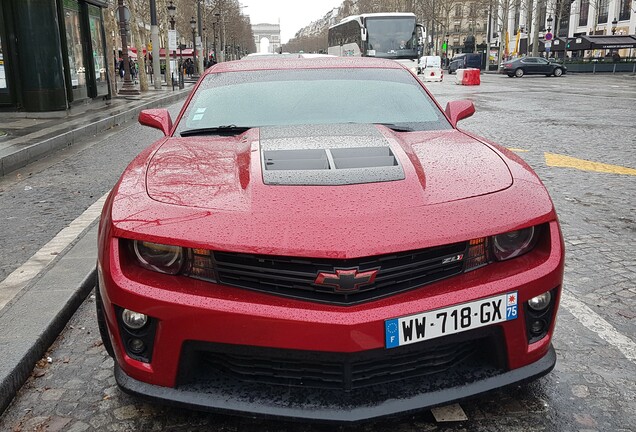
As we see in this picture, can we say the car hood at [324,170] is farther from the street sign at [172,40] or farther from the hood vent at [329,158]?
the street sign at [172,40]

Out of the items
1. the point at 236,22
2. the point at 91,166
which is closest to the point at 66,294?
the point at 91,166

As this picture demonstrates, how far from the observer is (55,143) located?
33.1 ft

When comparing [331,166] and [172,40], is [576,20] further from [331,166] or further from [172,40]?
[331,166]

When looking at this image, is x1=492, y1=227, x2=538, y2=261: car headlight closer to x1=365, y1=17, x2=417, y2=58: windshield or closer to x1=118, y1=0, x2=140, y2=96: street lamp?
x1=118, y1=0, x2=140, y2=96: street lamp

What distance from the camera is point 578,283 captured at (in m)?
3.84

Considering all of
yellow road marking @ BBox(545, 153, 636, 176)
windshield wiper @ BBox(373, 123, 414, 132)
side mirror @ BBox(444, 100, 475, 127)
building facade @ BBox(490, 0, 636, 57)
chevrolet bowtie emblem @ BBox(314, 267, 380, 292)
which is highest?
building facade @ BBox(490, 0, 636, 57)

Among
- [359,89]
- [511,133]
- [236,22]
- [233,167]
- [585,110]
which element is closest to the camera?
[233,167]

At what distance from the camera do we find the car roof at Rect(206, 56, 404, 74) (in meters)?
3.98

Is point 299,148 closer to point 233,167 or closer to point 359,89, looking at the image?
point 233,167

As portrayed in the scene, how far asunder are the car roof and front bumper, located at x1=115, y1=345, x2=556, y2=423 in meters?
2.39

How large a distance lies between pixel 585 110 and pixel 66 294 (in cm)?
1521

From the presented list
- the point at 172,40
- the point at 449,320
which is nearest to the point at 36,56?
the point at 449,320

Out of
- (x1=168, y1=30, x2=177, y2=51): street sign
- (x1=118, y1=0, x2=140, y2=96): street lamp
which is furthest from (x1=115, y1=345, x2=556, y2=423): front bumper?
(x1=168, y1=30, x2=177, y2=51): street sign

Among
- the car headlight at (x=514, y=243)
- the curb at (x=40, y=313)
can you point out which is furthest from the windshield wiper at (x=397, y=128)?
the curb at (x=40, y=313)
